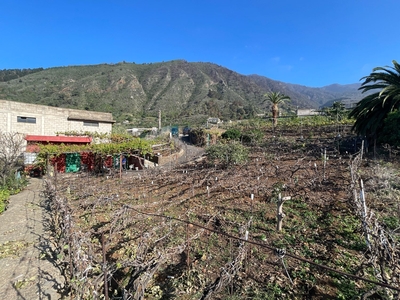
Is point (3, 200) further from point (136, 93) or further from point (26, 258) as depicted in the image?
point (136, 93)

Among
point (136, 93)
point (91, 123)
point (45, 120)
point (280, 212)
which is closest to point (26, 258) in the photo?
point (280, 212)

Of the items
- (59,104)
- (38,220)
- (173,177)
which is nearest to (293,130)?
(173,177)

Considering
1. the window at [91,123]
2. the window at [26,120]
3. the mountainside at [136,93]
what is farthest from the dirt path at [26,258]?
the mountainside at [136,93]

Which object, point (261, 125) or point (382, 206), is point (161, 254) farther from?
point (261, 125)

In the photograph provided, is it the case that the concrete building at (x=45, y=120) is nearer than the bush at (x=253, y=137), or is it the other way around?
the concrete building at (x=45, y=120)

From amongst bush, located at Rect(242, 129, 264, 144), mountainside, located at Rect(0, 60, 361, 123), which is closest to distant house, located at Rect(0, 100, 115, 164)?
bush, located at Rect(242, 129, 264, 144)

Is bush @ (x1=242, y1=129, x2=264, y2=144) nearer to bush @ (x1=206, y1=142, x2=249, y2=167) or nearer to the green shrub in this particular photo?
bush @ (x1=206, y1=142, x2=249, y2=167)

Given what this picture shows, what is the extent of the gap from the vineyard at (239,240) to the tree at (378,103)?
4849 mm

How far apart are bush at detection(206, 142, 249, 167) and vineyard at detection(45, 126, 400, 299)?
7.10ft

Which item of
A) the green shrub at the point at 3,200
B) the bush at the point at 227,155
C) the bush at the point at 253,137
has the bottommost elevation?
the green shrub at the point at 3,200

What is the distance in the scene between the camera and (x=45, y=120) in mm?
17859

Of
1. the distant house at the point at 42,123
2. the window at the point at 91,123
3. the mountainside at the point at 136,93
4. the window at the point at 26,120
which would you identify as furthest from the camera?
the mountainside at the point at 136,93

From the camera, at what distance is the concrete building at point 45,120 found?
15922 mm

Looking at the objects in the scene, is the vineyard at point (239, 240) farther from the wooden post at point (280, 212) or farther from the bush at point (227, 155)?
the bush at point (227, 155)
